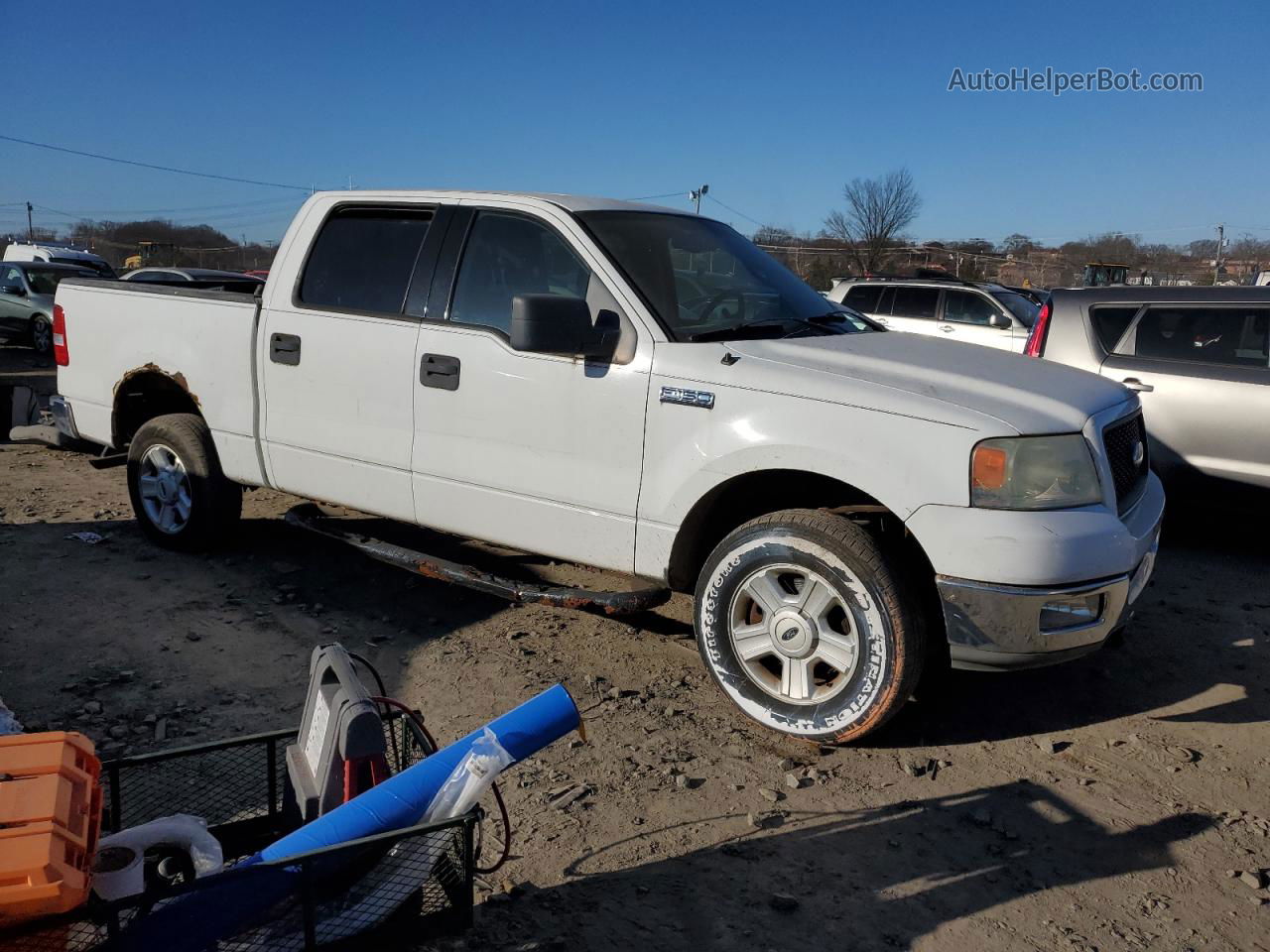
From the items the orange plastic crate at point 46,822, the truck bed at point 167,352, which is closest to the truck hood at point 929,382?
the orange plastic crate at point 46,822

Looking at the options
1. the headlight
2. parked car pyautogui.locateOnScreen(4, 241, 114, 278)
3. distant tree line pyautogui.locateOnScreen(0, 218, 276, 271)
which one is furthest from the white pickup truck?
distant tree line pyautogui.locateOnScreen(0, 218, 276, 271)

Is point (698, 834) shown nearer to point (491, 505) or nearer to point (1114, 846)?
point (1114, 846)

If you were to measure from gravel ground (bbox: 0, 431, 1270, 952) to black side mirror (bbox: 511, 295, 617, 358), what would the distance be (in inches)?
55.1

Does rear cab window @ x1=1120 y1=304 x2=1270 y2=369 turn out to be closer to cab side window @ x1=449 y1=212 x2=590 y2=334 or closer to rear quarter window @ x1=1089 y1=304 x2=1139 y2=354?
rear quarter window @ x1=1089 y1=304 x2=1139 y2=354

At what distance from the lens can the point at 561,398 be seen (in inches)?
159

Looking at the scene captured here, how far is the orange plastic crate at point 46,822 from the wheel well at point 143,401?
12.1 ft

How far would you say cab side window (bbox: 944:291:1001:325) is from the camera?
13984 mm

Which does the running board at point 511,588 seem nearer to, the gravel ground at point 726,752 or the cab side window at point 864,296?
the gravel ground at point 726,752

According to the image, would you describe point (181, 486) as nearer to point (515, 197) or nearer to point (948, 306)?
point (515, 197)

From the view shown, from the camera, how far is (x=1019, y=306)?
→ 1396cm

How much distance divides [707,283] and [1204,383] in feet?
12.2

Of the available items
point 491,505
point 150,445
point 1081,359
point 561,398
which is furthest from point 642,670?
point 1081,359

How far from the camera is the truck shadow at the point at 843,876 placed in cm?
266

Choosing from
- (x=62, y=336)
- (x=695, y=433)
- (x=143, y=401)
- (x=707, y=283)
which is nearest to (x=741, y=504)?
(x=695, y=433)
